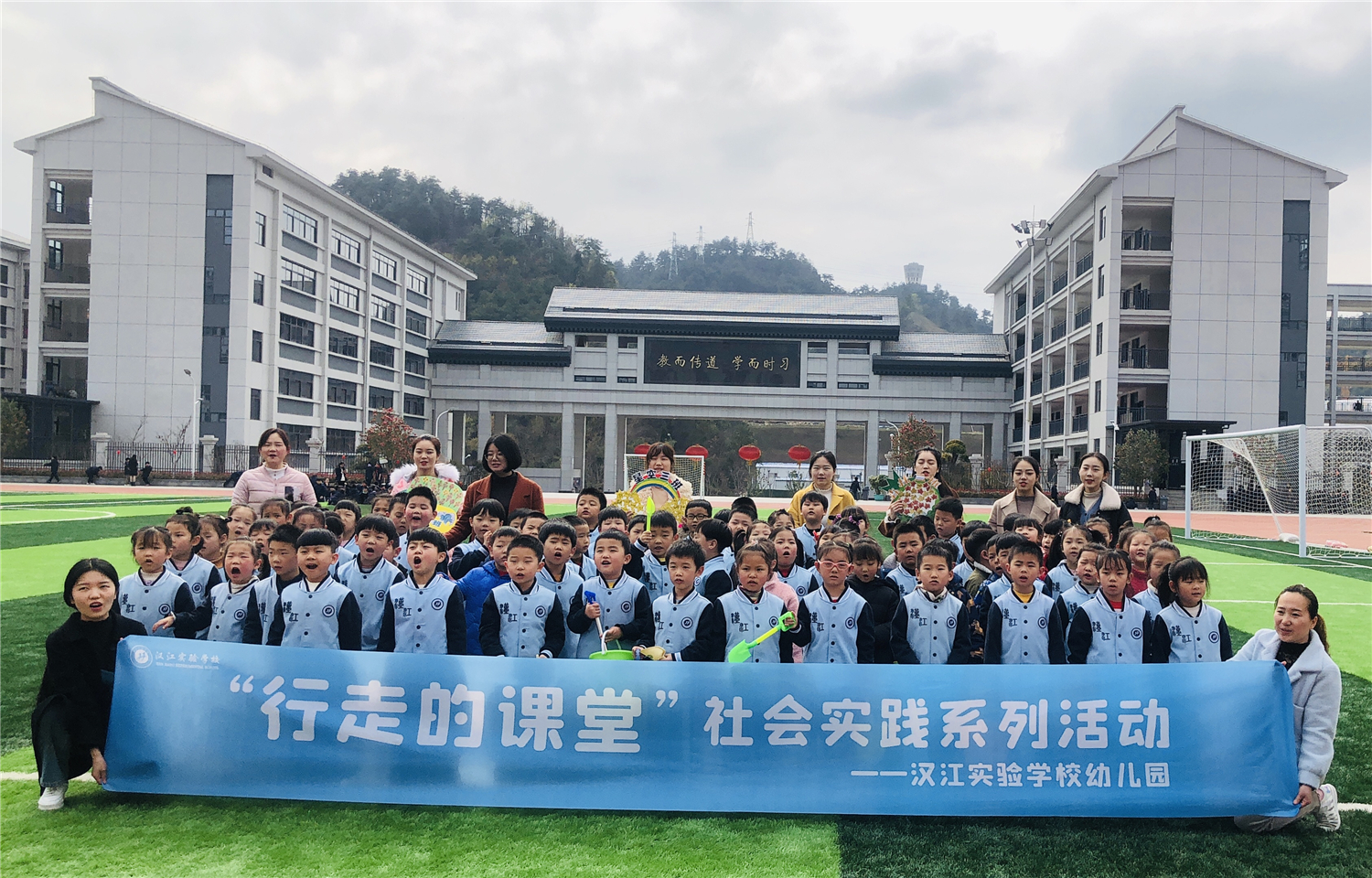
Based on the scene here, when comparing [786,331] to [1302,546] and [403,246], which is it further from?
[1302,546]

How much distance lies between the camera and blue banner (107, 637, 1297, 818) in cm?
402

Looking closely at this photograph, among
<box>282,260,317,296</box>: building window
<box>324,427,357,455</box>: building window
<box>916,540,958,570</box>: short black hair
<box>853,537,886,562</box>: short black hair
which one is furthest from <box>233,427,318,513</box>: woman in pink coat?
<box>324,427,357,455</box>: building window

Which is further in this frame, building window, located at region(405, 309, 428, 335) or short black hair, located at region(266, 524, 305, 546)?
building window, located at region(405, 309, 428, 335)

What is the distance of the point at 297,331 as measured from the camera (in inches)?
1623

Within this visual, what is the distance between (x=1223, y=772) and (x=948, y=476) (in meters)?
36.2

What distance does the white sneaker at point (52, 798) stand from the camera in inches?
159

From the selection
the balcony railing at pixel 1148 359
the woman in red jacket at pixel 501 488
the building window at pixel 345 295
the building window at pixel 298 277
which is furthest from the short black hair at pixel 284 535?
the building window at pixel 345 295

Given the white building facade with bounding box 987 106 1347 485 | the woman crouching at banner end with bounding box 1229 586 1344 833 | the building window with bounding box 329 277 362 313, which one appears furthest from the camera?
the building window with bounding box 329 277 362 313

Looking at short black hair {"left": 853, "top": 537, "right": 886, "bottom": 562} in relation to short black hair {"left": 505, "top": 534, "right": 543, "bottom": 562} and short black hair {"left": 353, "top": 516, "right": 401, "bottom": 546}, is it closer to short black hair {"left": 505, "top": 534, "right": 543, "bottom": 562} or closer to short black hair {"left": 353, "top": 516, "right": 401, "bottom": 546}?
short black hair {"left": 505, "top": 534, "right": 543, "bottom": 562}

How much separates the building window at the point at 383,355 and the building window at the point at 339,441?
13.6 ft

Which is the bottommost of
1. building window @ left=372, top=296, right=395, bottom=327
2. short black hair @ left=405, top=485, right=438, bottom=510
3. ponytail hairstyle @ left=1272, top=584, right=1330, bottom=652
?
ponytail hairstyle @ left=1272, top=584, right=1330, bottom=652

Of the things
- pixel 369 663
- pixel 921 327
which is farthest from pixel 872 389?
pixel 921 327

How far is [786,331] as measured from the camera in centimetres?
4531

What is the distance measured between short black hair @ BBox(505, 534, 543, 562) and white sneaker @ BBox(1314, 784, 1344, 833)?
12.7ft
